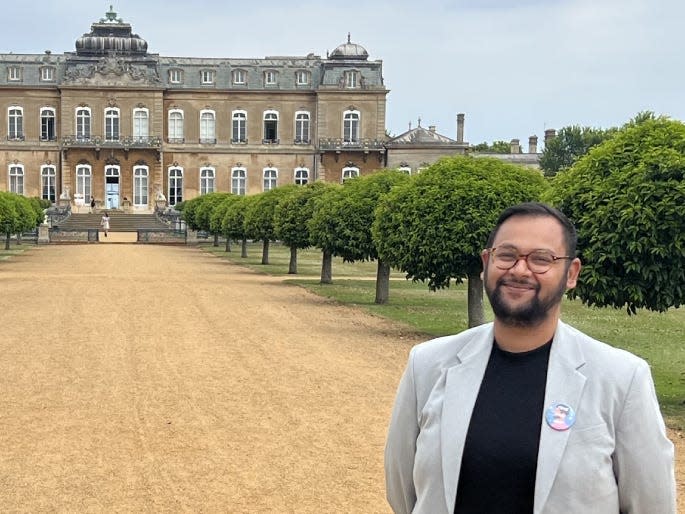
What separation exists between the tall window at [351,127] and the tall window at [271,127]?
12.2 feet

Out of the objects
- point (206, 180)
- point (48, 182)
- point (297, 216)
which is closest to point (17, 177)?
point (48, 182)

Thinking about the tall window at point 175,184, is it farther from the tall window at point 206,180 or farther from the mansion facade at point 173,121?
the tall window at point 206,180

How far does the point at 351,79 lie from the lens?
61.5 meters

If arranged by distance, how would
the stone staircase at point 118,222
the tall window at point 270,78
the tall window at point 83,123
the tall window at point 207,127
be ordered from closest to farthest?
the stone staircase at point 118,222
the tall window at point 83,123
the tall window at point 207,127
the tall window at point 270,78

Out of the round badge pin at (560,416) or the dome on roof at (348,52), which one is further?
the dome on roof at (348,52)

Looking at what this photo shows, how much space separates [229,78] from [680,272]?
54.5m

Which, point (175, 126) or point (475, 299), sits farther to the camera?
point (175, 126)

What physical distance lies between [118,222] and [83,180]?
6.09 m

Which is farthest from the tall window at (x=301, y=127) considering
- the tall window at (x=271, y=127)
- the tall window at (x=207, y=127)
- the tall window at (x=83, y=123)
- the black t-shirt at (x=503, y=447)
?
the black t-shirt at (x=503, y=447)

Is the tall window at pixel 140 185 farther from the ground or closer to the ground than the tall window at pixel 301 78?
closer to the ground

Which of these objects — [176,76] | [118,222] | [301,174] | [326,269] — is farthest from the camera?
[301,174]

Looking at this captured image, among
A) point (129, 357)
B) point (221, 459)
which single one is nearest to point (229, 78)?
point (129, 357)

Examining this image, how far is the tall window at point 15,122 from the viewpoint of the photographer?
6031 centimetres

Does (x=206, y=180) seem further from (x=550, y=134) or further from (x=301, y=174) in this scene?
(x=550, y=134)
